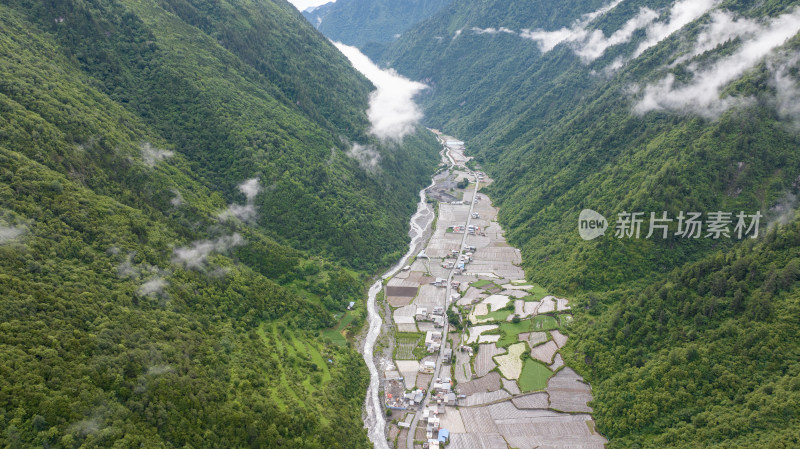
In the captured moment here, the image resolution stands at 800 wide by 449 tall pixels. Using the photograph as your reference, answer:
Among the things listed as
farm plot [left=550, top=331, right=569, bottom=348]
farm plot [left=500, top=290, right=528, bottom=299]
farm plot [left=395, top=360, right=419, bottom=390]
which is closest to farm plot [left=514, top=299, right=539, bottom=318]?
farm plot [left=500, top=290, right=528, bottom=299]

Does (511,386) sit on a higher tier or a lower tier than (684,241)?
lower

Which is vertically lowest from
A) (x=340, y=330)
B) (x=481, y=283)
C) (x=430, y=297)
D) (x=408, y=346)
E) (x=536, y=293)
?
(x=408, y=346)

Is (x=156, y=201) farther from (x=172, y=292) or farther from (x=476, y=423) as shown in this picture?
(x=476, y=423)

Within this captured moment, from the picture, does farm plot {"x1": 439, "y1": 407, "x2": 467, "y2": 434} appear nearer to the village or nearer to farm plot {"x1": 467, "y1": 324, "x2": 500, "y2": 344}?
the village

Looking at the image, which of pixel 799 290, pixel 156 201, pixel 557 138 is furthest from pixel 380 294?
pixel 557 138

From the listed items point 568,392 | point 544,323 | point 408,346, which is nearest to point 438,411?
point 408,346

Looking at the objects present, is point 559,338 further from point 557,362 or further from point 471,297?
point 471,297

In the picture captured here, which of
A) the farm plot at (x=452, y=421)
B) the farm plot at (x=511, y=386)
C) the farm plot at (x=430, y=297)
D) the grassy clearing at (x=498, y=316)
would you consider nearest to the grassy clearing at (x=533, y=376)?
the farm plot at (x=511, y=386)
